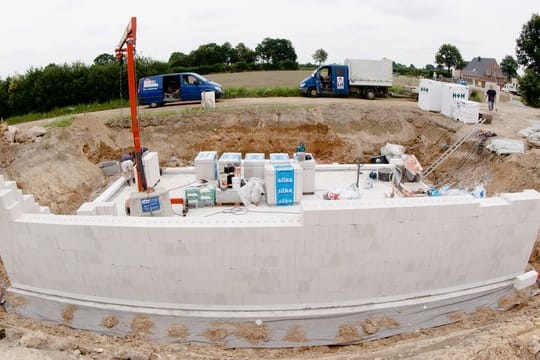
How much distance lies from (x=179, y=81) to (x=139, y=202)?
13150 millimetres

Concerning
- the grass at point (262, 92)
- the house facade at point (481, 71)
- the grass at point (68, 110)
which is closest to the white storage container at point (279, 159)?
the grass at point (262, 92)

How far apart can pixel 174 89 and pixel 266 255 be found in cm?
1591

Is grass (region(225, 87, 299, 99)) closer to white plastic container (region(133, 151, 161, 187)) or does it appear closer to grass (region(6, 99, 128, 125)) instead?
grass (region(6, 99, 128, 125))

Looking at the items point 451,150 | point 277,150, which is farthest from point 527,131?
point 277,150

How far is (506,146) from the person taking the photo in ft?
45.8

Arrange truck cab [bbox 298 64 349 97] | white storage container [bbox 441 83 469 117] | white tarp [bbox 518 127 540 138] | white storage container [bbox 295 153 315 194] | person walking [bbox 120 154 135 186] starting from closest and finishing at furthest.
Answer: white storage container [bbox 295 153 315 194], person walking [bbox 120 154 135 186], white tarp [bbox 518 127 540 138], white storage container [bbox 441 83 469 117], truck cab [bbox 298 64 349 97]

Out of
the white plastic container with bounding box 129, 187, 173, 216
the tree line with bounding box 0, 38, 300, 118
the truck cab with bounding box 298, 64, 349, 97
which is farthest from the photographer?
the tree line with bounding box 0, 38, 300, 118

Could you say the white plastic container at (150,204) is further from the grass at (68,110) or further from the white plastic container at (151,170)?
the grass at (68,110)

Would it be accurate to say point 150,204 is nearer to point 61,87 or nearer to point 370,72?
point 370,72

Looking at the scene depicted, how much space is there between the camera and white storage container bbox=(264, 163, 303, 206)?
1066 cm

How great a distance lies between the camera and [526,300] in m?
8.65

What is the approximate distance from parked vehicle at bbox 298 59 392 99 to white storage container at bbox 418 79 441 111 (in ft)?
11.4

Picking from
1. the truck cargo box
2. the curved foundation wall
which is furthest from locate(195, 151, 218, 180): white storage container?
the truck cargo box

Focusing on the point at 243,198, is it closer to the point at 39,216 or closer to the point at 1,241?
the point at 39,216
